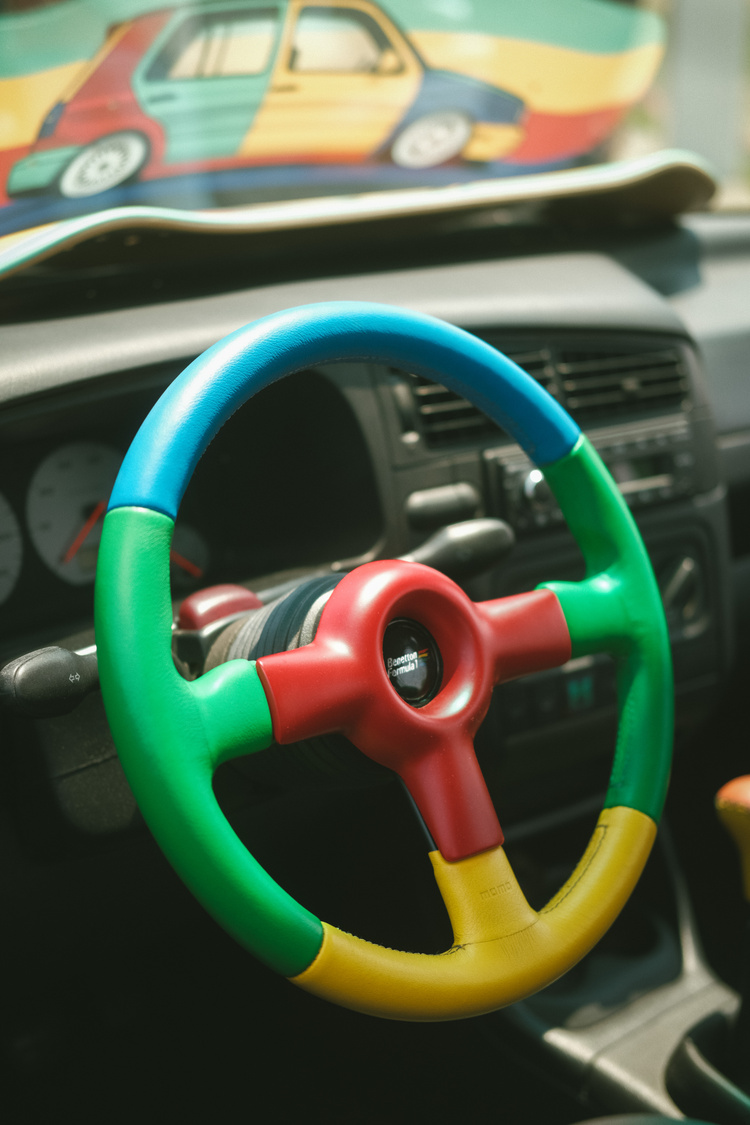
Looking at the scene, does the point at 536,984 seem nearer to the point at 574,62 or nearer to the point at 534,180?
the point at 534,180

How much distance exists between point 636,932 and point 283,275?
1.16 meters

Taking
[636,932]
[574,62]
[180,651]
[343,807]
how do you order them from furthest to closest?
[574,62], [636,932], [343,807], [180,651]

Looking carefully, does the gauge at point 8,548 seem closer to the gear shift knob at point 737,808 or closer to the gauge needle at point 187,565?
the gauge needle at point 187,565

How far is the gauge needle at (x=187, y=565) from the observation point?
1.31 meters

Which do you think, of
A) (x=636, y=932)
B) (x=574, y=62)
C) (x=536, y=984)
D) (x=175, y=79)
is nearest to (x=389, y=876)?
(x=636, y=932)

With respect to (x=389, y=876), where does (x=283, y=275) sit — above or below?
above

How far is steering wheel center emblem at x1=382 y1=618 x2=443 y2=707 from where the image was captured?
30.7 inches

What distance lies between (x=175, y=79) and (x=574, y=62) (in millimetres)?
950

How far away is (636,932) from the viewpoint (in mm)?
1630

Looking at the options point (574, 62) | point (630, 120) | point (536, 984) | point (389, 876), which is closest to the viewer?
point (536, 984)

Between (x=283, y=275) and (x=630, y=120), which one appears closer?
(x=283, y=275)

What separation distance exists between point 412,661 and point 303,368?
0.25 m

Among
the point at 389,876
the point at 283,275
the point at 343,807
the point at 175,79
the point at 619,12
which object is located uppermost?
the point at 619,12

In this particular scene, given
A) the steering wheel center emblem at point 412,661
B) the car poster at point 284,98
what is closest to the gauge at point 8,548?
the car poster at point 284,98
